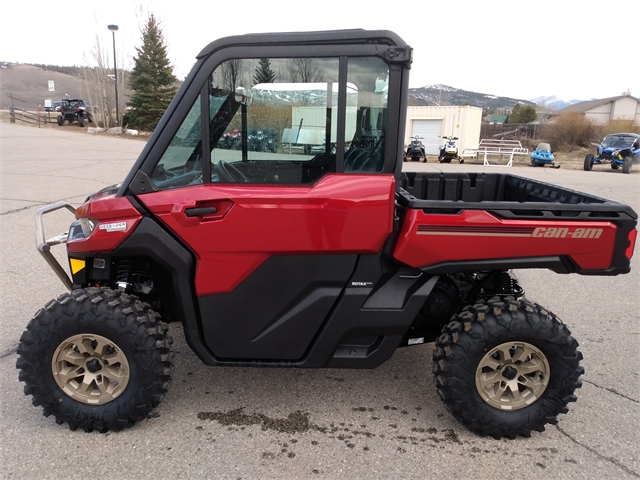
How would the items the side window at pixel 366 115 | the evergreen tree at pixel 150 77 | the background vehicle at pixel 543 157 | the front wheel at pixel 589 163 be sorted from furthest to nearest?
the evergreen tree at pixel 150 77 → the background vehicle at pixel 543 157 → the front wheel at pixel 589 163 → the side window at pixel 366 115

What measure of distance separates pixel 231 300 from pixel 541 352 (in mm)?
1875

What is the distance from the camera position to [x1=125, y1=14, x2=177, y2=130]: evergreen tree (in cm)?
Result: 3000

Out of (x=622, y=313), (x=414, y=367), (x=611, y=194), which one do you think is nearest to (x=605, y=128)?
(x=611, y=194)

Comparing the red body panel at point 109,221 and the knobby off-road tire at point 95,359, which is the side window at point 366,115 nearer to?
the red body panel at point 109,221

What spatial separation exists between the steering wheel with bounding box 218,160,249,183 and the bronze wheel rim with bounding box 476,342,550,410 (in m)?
1.80

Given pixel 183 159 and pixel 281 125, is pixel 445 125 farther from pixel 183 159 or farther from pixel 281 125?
pixel 183 159

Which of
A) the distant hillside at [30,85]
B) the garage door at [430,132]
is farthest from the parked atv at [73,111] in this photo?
the distant hillside at [30,85]

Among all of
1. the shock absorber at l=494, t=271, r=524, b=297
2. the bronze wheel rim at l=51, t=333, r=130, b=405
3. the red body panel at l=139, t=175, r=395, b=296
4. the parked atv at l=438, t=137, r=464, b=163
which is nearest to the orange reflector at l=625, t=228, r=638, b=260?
the shock absorber at l=494, t=271, r=524, b=297

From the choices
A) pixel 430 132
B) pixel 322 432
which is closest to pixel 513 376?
pixel 322 432

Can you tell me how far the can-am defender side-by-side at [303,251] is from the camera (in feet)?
8.53

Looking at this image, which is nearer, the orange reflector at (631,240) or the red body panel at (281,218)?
the red body panel at (281,218)

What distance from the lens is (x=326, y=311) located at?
9.23ft

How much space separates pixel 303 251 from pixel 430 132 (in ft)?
107

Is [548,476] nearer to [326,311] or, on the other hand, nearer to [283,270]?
[326,311]
